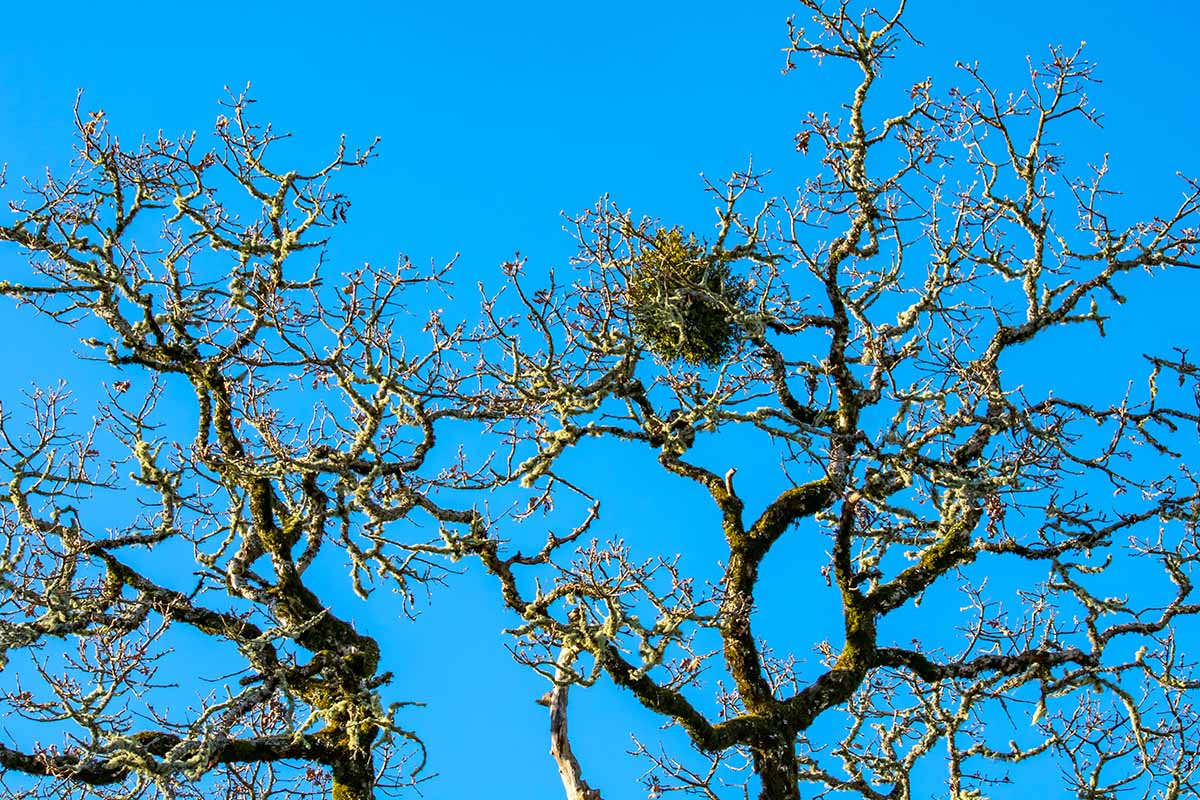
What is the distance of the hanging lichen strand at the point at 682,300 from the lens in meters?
7.98

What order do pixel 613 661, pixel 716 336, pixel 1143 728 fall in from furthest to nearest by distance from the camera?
pixel 1143 728 < pixel 716 336 < pixel 613 661

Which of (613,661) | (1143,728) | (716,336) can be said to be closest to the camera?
(613,661)

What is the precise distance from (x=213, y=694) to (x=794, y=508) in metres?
4.36

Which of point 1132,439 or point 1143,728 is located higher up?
point 1132,439

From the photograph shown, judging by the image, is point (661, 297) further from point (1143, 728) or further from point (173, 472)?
point (1143, 728)

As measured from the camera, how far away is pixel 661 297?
315 inches

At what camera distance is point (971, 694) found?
9.09m

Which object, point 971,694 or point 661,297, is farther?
point 971,694

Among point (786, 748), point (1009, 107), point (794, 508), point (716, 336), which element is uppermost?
point (1009, 107)

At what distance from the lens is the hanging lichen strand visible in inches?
314

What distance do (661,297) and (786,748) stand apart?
10.4 ft

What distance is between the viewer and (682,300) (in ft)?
Result: 26.6

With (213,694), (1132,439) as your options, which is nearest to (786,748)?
(1132,439)

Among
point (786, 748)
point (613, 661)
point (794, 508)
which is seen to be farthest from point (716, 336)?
point (786, 748)
